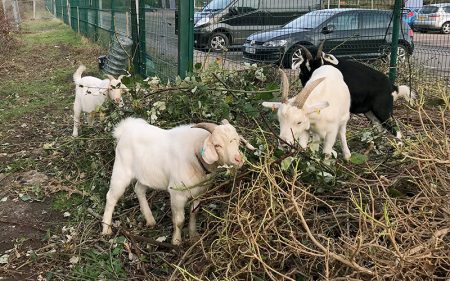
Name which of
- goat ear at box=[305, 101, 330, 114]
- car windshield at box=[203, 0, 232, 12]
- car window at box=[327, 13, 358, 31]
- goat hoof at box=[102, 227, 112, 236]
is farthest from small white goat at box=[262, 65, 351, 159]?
car window at box=[327, 13, 358, 31]

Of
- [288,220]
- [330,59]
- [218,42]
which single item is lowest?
[288,220]

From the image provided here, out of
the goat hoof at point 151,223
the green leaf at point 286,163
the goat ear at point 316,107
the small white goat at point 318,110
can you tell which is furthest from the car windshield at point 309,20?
the green leaf at point 286,163

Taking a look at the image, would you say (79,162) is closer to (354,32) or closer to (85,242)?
(85,242)

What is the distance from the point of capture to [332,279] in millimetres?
2607

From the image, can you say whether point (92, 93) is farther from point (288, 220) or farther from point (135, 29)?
point (288, 220)

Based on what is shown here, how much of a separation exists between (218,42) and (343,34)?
2874mm

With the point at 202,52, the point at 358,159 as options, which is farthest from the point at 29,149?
the point at 358,159

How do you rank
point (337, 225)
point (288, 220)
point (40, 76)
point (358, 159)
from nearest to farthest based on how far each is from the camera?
point (288, 220) → point (337, 225) → point (358, 159) → point (40, 76)

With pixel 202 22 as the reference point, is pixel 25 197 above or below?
below

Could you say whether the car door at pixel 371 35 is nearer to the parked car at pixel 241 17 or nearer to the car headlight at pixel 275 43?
the parked car at pixel 241 17

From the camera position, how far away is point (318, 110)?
4.07 m

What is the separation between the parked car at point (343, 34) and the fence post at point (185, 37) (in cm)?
183

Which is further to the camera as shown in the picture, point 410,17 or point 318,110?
point 410,17

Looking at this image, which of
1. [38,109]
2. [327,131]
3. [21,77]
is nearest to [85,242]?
[327,131]
